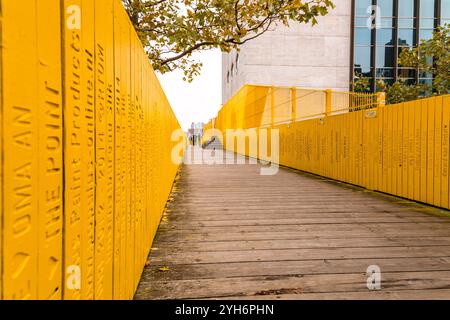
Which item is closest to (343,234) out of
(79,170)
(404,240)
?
(404,240)

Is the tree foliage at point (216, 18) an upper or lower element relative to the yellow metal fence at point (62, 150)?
upper

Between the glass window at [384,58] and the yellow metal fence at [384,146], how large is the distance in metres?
17.6

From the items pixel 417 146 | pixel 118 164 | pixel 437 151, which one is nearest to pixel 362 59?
pixel 417 146

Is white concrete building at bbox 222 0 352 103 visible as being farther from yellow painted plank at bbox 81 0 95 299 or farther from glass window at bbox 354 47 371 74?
yellow painted plank at bbox 81 0 95 299

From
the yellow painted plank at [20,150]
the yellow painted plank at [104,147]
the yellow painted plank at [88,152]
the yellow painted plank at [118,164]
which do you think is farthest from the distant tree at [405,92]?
the yellow painted plank at [20,150]

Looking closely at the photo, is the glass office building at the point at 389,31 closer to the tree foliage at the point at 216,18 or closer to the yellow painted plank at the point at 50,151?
the tree foliage at the point at 216,18

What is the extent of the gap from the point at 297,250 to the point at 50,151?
3199mm

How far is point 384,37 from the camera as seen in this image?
28.1 metres

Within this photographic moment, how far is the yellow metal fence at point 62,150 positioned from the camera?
89 cm

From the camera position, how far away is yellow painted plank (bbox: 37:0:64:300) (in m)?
1.04

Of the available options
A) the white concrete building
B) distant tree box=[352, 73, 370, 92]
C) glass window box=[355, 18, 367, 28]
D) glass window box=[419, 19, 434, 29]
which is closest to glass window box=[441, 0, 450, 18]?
glass window box=[419, 19, 434, 29]

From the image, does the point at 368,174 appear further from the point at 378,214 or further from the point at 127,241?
the point at 127,241

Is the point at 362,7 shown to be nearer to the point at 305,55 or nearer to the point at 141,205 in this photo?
the point at 305,55

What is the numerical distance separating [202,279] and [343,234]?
223 cm
